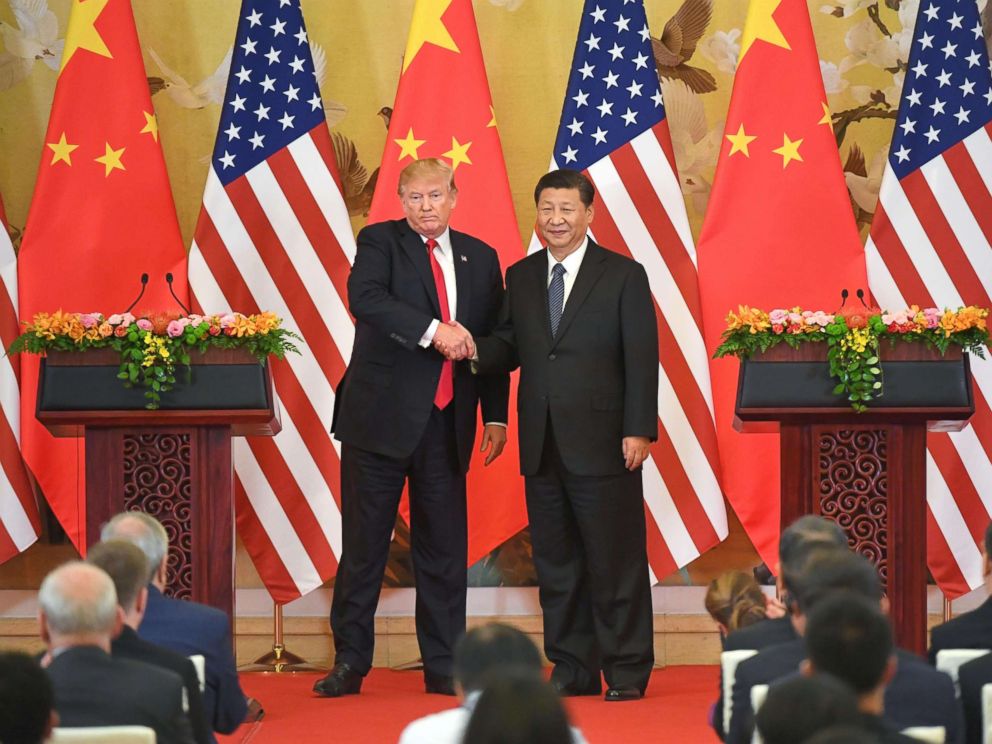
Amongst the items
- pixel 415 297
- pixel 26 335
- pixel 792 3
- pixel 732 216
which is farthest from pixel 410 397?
pixel 792 3

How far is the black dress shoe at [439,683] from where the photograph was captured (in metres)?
5.98

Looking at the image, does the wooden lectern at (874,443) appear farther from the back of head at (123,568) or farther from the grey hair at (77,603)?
the grey hair at (77,603)

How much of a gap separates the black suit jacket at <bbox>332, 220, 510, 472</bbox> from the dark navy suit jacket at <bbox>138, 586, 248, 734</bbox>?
2043 millimetres

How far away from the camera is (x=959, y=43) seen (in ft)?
22.8

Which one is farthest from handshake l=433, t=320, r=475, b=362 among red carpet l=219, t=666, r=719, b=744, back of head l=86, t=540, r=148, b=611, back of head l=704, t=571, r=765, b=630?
back of head l=86, t=540, r=148, b=611

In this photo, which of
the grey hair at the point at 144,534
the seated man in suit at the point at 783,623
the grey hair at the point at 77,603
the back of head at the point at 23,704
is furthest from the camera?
the grey hair at the point at 144,534

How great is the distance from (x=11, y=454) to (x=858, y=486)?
144 inches

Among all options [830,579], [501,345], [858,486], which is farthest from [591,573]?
[830,579]

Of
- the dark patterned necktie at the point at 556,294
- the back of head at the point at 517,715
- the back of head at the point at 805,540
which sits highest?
the dark patterned necktie at the point at 556,294

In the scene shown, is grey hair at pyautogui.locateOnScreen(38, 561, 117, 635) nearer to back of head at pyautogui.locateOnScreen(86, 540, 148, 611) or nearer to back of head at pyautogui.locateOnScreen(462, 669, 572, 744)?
back of head at pyautogui.locateOnScreen(86, 540, 148, 611)

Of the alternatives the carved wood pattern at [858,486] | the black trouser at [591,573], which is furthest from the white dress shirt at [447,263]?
the carved wood pattern at [858,486]

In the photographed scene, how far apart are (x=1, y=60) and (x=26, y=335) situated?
218 cm

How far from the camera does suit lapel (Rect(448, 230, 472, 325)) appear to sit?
6.06 m

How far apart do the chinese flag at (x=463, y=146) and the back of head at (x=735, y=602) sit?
2905 mm
